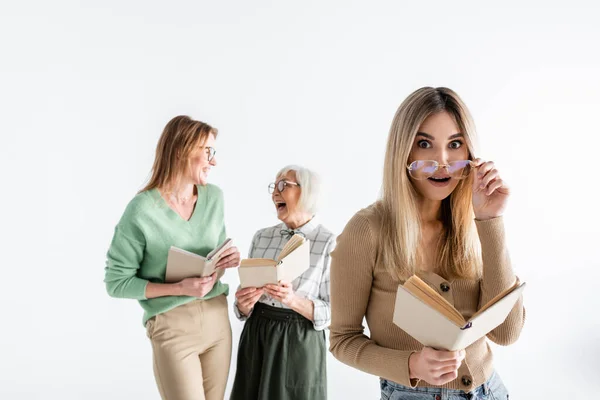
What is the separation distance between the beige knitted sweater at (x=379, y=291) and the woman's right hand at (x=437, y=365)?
11 cm

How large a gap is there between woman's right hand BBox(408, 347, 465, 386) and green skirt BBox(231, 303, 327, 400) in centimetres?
134

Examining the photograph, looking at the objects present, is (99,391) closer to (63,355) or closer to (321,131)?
(63,355)

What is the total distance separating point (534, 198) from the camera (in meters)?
4.78

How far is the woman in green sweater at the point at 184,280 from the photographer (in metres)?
2.77

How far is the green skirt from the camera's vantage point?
2.82m

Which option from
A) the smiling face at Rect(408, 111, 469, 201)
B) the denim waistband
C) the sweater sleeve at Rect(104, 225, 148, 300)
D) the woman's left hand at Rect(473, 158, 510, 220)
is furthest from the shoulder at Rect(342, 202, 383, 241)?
the sweater sleeve at Rect(104, 225, 148, 300)

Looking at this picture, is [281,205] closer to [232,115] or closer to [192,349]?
[192,349]

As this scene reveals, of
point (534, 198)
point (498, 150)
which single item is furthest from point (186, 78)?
point (534, 198)

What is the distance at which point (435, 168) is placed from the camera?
166cm

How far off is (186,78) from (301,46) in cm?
88

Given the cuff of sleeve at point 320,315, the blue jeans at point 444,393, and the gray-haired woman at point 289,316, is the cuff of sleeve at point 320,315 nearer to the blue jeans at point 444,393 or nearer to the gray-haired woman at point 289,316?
the gray-haired woman at point 289,316

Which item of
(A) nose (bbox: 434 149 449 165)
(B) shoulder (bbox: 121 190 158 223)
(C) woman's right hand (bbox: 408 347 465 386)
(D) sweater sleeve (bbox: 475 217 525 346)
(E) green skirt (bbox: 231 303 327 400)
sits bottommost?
(E) green skirt (bbox: 231 303 327 400)

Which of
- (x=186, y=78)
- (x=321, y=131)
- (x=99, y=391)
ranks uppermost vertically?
(x=186, y=78)

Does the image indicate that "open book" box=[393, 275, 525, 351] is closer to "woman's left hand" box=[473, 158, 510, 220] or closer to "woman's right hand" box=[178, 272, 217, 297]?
"woman's left hand" box=[473, 158, 510, 220]
